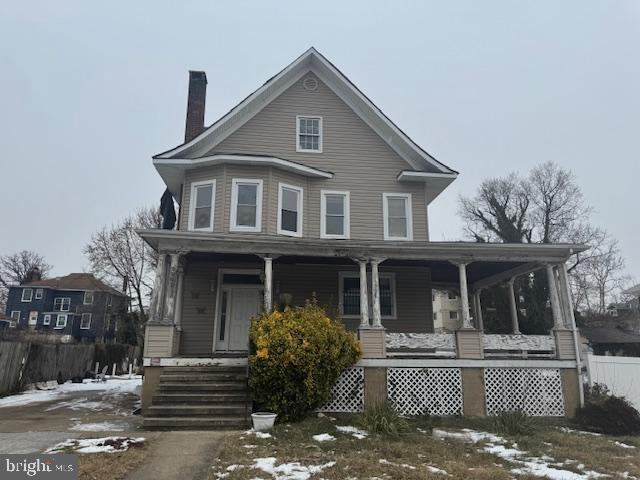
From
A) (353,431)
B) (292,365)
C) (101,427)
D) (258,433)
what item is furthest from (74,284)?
(353,431)

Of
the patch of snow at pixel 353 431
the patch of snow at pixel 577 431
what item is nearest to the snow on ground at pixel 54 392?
the patch of snow at pixel 353 431

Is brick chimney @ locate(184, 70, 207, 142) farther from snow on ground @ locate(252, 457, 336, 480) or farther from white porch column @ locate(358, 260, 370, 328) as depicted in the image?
snow on ground @ locate(252, 457, 336, 480)

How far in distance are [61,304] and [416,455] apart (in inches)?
1898

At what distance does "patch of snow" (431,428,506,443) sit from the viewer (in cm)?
742

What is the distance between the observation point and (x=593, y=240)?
114 ft

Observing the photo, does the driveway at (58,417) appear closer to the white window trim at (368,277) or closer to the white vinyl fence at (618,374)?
the white window trim at (368,277)

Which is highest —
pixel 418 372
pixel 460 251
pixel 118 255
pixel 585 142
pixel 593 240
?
pixel 585 142

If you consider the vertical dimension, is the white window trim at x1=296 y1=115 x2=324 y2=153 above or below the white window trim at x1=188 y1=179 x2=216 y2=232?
above

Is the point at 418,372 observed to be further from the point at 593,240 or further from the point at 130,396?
the point at 593,240

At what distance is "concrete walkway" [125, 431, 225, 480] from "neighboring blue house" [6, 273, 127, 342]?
41.6 m

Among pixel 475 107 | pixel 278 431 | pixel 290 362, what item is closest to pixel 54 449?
pixel 278 431

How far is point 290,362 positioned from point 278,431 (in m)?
1.18

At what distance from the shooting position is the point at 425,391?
32.9 feet

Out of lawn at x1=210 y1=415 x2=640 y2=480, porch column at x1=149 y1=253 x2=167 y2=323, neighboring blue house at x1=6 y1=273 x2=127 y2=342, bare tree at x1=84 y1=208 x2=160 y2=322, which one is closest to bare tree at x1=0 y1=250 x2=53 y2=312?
neighboring blue house at x1=6 y1=273 x2=127 y2=342
